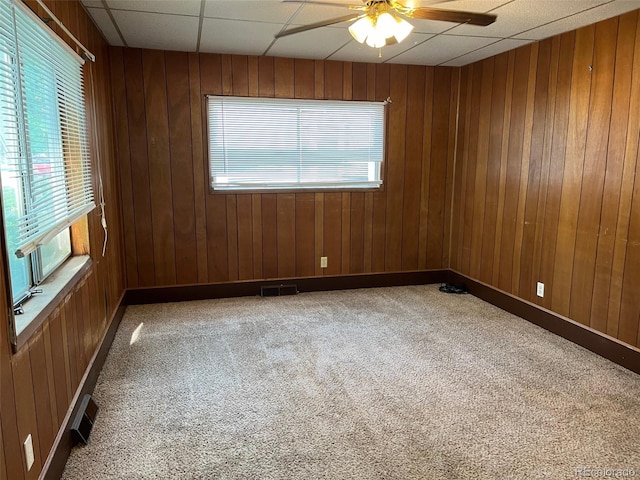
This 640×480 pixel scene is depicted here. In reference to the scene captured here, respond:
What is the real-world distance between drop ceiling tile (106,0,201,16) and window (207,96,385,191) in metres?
1.29

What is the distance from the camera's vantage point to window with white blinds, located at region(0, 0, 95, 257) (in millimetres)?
1751

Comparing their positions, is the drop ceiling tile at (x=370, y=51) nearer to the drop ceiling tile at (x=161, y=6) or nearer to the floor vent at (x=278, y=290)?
the drop ceiling tile at (x=161, y=6)

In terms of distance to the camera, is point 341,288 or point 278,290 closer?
point 278,290

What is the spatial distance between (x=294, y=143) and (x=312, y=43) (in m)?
1.04

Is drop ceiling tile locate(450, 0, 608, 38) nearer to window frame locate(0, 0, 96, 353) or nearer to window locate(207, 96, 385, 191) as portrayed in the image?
window locate(207, 96, 385, 191)

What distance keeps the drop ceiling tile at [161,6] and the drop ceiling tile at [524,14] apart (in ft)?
6.17

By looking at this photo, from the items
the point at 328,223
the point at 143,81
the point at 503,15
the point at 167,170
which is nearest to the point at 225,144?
the point at 167,170

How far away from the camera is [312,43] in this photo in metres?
3.85

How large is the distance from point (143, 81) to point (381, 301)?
3.02 metres

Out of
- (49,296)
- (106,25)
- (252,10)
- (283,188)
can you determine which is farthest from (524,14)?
(49,296)

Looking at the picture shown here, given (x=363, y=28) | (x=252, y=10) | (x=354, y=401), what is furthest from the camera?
(x=252, y=10)

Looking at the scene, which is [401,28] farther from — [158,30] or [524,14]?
[158,30]

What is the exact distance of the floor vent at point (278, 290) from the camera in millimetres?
4645

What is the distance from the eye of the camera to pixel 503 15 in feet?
10.1
